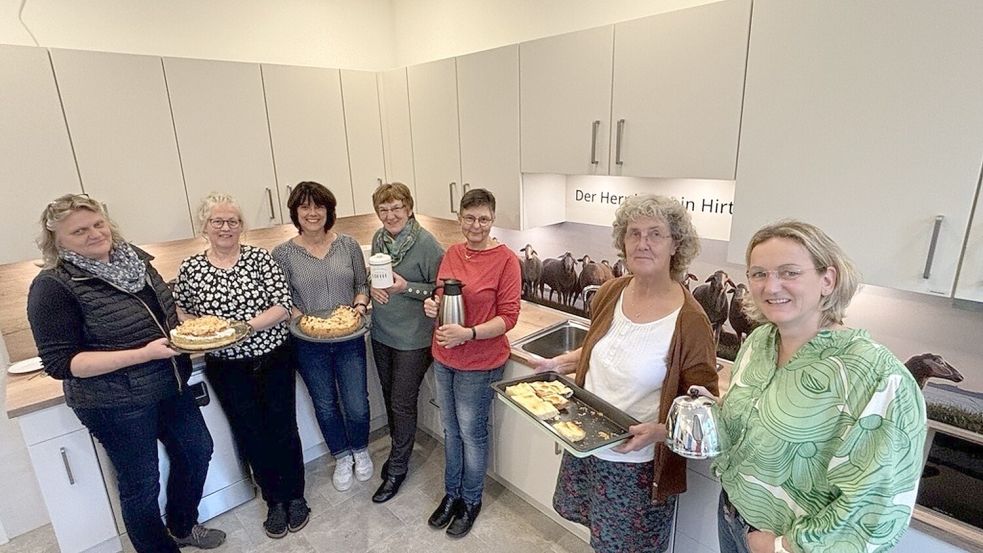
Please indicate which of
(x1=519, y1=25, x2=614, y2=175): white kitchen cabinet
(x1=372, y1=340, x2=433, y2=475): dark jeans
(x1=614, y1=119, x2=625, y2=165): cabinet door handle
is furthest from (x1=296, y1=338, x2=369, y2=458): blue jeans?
(x1=614, y1=119, x2=625, y2=165): cabinet door handle

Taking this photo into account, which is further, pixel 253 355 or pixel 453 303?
pixel 253 355

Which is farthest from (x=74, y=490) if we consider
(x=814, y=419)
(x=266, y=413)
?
(x=814, y=419)

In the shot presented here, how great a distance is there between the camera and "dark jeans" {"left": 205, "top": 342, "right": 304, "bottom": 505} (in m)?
2.02

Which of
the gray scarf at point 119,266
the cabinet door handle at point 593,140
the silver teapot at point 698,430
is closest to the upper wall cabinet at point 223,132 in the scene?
the gray scarf at point 119,266

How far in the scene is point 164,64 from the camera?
2.14 m

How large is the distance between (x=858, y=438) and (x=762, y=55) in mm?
1054

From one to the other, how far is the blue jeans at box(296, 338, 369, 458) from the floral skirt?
131cm

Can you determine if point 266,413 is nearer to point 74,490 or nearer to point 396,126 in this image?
point 74,490

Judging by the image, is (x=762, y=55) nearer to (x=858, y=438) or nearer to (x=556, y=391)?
(x=858, y=438)

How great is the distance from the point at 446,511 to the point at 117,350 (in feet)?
4.87

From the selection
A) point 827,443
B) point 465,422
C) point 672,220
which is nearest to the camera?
point 827,443

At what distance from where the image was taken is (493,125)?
2266mm

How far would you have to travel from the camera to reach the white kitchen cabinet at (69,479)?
186cm

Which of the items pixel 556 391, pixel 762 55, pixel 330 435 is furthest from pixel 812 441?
pixel 330 435
